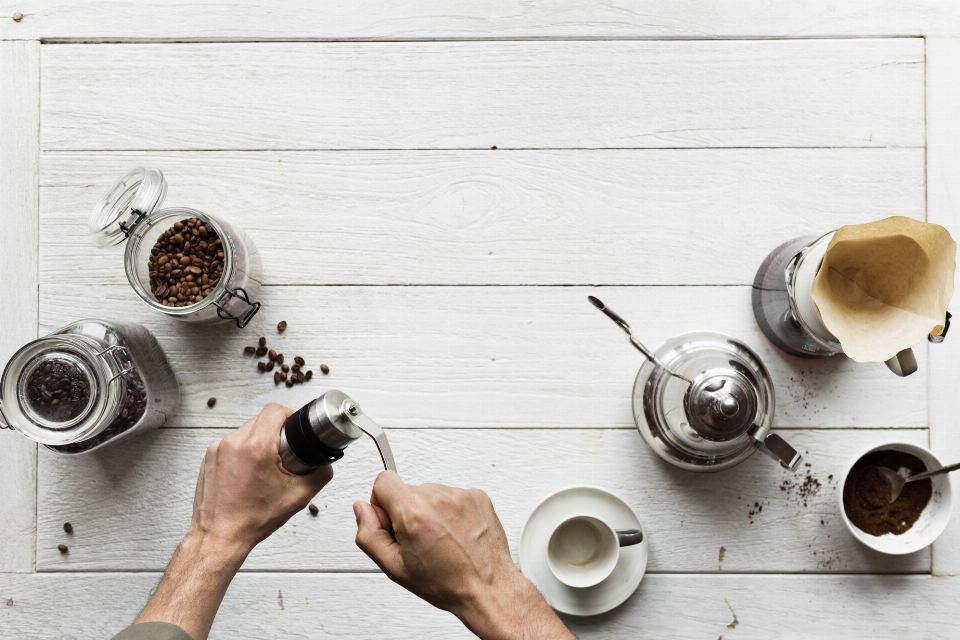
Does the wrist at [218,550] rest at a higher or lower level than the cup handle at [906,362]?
lower

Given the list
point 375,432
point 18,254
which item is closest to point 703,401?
point 375,432

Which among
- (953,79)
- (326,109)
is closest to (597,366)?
(326,109)

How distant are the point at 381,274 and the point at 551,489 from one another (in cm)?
46

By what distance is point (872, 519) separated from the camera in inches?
45.1

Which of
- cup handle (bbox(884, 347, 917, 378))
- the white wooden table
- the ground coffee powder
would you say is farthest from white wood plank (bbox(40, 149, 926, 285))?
the ground coffee powder

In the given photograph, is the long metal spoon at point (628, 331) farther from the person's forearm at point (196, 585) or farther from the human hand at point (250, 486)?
the person's forearm at point (196, 585)

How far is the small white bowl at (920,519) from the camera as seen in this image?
3.66 ft

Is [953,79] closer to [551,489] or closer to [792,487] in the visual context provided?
[792,487]

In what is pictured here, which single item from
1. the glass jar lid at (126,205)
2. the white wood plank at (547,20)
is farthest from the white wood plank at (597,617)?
the white wood plank at (547,20)

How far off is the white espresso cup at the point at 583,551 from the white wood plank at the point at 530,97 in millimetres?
630

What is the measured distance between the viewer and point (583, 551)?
3.80 ft

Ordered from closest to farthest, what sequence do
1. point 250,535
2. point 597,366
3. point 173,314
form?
point 250,535, point 173,314, point 597,366

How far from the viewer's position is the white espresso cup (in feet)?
3.62

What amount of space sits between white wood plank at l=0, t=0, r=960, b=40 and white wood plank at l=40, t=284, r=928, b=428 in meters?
0.44
